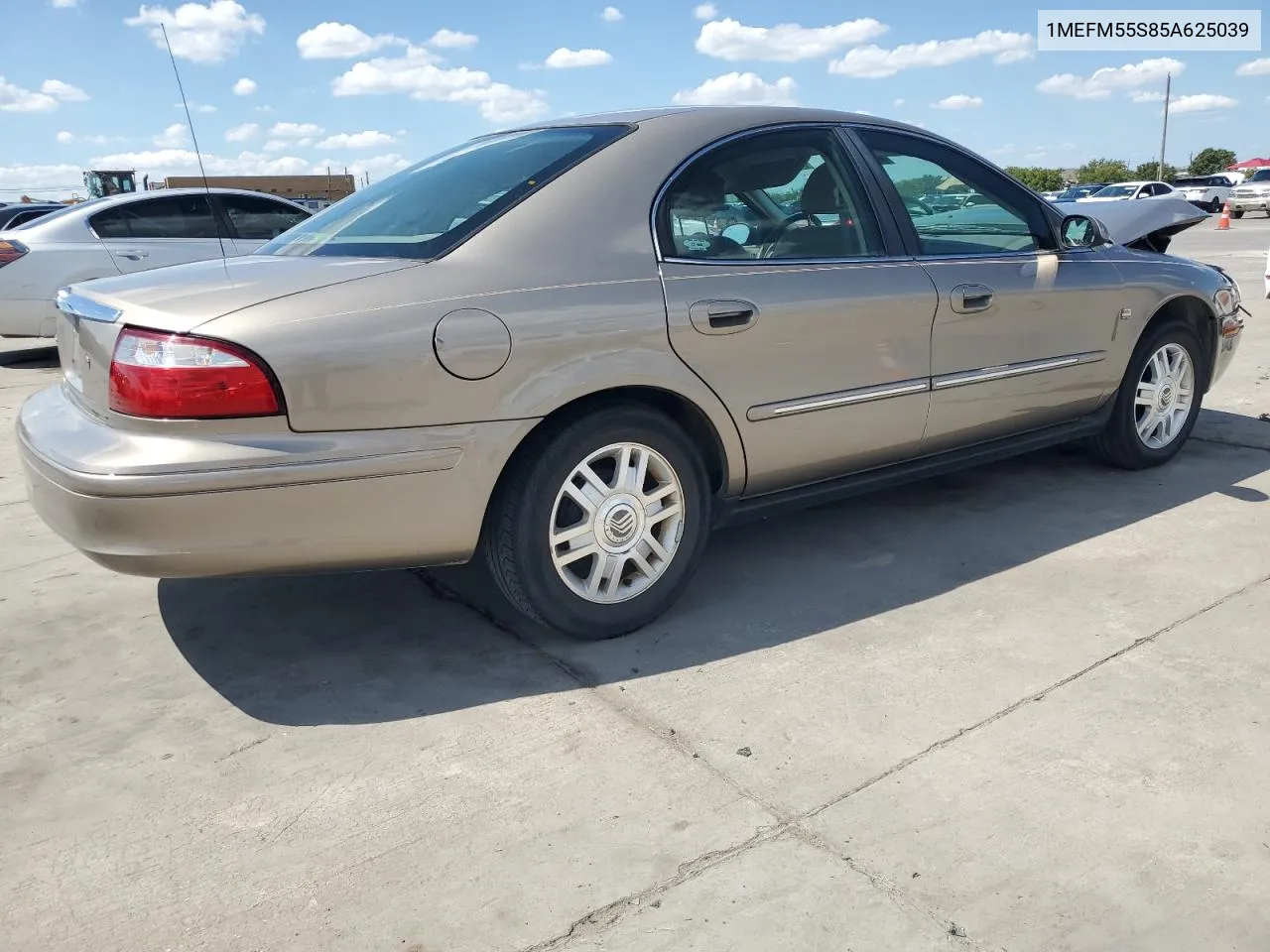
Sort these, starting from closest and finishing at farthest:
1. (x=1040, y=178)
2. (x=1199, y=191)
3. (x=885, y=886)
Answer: (x=885, y=886) < (x=1199, y=191) < (x=1040, y=178)

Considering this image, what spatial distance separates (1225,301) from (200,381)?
4.42 meters

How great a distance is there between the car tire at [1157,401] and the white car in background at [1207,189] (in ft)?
126

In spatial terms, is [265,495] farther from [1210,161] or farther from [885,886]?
[1210,161]

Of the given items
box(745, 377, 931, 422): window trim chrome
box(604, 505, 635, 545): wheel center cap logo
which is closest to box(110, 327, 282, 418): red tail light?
box(604, 505, 635, 545): wheel center cap logo

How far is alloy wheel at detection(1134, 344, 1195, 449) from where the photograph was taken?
185 inches

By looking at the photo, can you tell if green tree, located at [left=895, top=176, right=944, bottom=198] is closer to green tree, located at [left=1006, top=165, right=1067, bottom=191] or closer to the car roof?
the car roof

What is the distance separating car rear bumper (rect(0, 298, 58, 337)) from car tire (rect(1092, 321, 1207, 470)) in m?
7.81

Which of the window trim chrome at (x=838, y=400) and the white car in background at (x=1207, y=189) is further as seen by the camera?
the white car in background at (x=1207, y=189)

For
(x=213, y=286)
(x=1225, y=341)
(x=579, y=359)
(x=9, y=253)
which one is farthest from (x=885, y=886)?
(x=9, y=253)

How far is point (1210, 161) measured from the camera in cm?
7612

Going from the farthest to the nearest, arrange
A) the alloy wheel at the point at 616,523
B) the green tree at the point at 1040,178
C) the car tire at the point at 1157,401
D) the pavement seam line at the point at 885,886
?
1. the green tree at the point at 1040,178
2. the car tire at the point at 1157,401
3. the alloy wheel at the point at 616,523
4. the pavement seam line at the point at 885,886

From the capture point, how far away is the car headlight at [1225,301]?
15.9 ft

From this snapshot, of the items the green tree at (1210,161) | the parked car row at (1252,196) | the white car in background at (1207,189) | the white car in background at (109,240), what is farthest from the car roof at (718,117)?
the green tree at (1210,161)

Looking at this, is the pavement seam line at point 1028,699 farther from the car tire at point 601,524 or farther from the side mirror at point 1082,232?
the side mirror at point 1082,232
